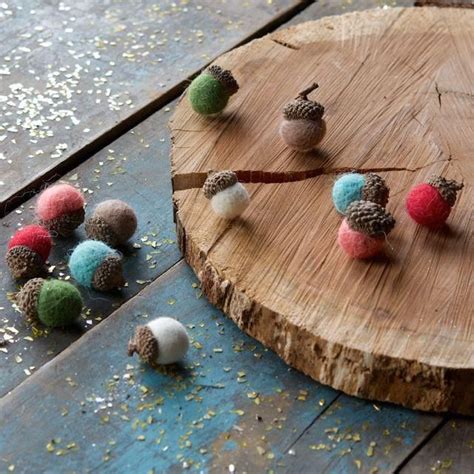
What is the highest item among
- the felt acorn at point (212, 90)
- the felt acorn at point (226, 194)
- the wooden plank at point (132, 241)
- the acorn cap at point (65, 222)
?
the felt acorn at point (212, 90)

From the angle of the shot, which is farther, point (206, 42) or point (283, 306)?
point (206, 42)

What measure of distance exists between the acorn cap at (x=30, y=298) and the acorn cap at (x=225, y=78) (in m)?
0.40

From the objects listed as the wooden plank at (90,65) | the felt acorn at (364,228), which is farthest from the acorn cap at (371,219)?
the wooden plank at (90,65)

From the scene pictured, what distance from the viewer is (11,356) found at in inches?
46.3

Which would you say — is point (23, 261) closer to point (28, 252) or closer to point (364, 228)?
point (28, 252)

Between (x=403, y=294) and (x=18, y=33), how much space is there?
962 mm

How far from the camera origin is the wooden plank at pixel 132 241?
119cm

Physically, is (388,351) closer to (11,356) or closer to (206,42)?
(11,356)

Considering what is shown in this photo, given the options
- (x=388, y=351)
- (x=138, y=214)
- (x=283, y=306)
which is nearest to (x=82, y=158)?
(x=138, y=214)

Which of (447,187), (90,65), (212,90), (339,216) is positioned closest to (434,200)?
(447,187)

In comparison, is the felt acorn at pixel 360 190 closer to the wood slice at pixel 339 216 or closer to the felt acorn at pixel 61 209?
the wood slice at pixel 339 216

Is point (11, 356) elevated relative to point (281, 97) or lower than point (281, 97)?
lower

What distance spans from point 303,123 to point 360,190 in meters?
0.15

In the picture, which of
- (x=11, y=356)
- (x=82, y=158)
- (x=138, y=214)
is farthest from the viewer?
(x=82, y=158)
